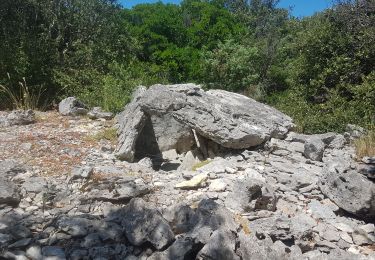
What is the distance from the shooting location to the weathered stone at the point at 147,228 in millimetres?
4098

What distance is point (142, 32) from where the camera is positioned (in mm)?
18688

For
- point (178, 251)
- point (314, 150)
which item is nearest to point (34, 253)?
point (178, 251)

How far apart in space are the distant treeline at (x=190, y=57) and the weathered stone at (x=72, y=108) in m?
0.52

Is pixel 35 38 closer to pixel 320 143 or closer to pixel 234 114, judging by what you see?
pixel 234 114

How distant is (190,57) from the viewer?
1802cm

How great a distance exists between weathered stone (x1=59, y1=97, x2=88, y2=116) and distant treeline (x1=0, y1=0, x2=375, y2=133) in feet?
1.71

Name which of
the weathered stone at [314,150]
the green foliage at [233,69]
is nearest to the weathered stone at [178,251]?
the weathered stone at [314,150]

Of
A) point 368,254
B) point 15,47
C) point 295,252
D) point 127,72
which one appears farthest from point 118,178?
point 15,47

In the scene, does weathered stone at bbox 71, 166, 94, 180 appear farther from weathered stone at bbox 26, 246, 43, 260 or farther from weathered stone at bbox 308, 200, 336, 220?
weathered stone at bbox 308, 200, 336, 220

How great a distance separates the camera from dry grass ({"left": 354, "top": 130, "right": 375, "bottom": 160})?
22.1 feet

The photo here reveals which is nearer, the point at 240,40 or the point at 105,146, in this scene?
the point at 105,146

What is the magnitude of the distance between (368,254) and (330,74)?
24.5 ft

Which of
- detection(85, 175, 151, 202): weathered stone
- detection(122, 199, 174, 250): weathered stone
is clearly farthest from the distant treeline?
detection(122, 199, 174, 250): weathered stone

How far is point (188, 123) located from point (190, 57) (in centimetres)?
1158
